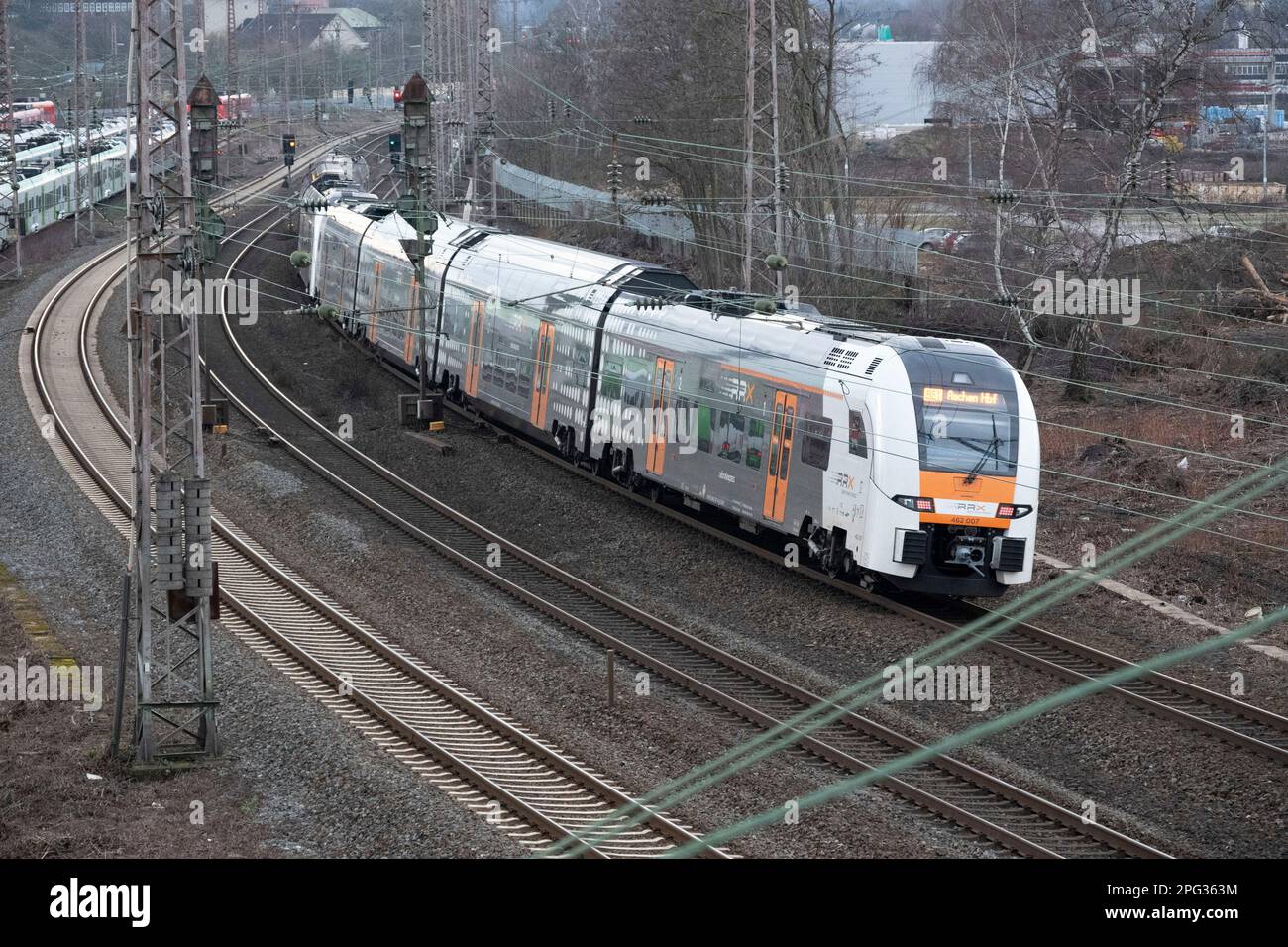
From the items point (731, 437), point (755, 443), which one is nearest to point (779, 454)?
point (755, 443)

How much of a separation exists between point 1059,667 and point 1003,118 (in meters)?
18.8

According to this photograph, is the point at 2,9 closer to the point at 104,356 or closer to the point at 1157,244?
the point at 104,356

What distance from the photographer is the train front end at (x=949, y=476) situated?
60.1 feet

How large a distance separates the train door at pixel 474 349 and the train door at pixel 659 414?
7323 mm

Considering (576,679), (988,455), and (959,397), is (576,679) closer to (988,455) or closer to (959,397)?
(988,455)

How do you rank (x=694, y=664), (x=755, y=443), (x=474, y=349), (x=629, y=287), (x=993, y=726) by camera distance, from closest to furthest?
(x=993, y=726), (x=694, y=664), (x=755, y=443), (x=629, y=287), (x=474, y=349)

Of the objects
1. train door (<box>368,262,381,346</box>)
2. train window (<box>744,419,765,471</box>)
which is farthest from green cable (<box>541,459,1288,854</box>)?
train door (<box>368,262,381,346</box>)

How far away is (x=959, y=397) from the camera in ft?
61.0

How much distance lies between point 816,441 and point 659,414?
4.47 m

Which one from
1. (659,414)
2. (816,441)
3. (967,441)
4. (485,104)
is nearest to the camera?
(967,441)

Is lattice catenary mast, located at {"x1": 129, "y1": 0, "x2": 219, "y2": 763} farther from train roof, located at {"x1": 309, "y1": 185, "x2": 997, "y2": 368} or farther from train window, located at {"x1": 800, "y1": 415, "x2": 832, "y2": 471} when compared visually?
train roof, located at {"x1": 309, "y1": 185, "x2": 997, "y2": 368}

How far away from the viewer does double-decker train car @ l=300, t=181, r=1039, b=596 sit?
60.5 feet

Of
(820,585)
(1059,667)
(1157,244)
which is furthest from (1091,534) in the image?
(1157,244)

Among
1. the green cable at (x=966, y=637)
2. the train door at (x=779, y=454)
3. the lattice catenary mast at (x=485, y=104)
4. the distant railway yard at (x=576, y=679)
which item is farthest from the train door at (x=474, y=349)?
the green cable at (x=966, y=637)
